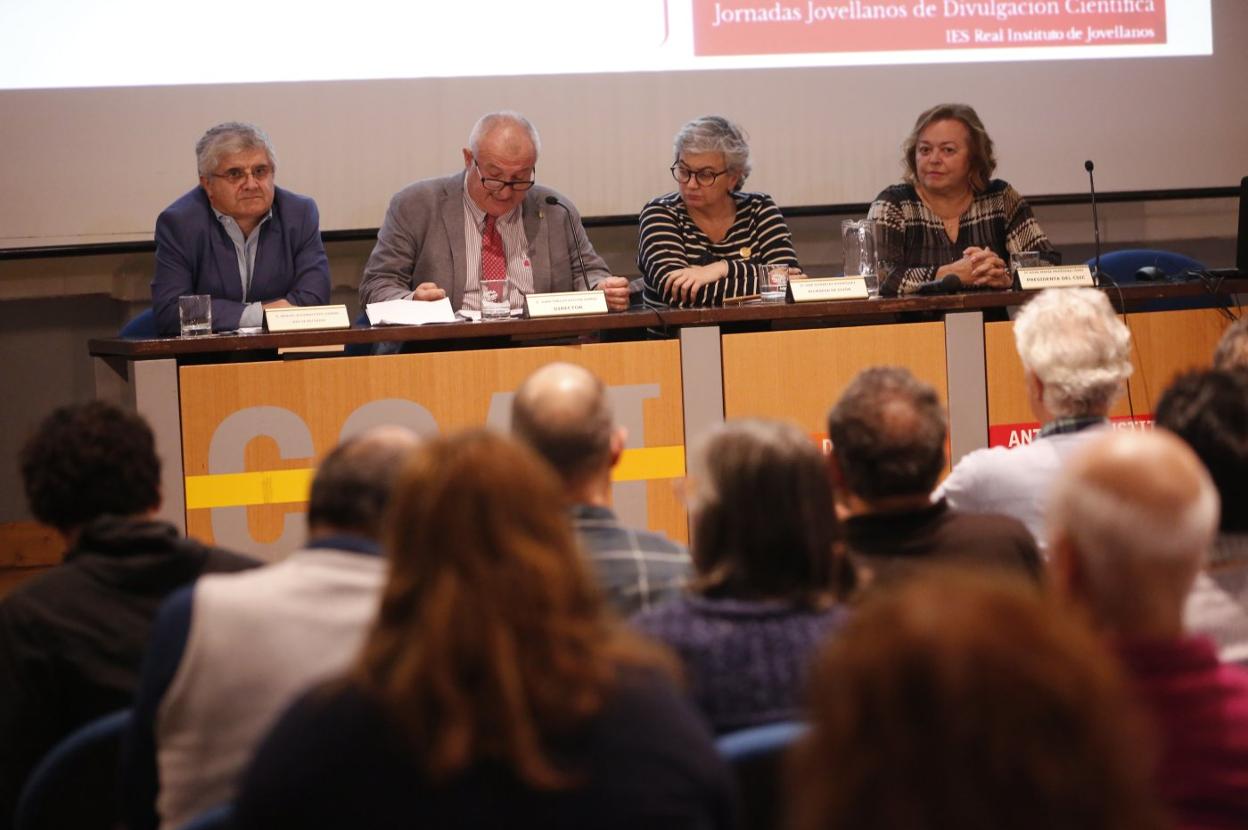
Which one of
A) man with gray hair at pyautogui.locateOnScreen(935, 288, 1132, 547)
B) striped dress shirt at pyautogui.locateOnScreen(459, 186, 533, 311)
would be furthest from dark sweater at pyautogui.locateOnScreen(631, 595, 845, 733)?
striped dress shirt at pyautogui.locateOnScreen(459, 186, 533, 311)

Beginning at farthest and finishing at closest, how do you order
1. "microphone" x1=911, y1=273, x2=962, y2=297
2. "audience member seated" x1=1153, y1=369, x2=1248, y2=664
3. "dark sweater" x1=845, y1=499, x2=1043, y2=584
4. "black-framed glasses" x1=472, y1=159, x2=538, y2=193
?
"black-framed glasses" x1=472, y1=159, x2=538, y2=193 → "microphone" x1=911, y1=273, x2=962, y2=297 → "dark sweater" x1=845, y1=499, x2=1043, y2=584 → "audience member seated" x1=1153, y1=369, x2=1248, y2=664

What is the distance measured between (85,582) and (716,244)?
9.13ft

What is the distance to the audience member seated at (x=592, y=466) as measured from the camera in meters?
1.76

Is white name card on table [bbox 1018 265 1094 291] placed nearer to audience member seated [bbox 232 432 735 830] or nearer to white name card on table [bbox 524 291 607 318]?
white name card on table [bbox 524 291 607 318]

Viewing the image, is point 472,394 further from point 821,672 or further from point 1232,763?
point 821,672

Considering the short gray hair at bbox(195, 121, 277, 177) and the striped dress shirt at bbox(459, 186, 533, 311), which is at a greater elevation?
the short gray hair at bbox(195, 121, 277, 177)

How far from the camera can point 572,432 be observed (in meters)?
1.93

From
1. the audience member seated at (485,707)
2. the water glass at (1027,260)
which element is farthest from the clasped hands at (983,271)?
the audience member seated at (485,707)

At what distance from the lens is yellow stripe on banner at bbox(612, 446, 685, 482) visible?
3561 mm

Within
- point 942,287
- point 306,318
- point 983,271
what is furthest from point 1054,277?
point 306,318

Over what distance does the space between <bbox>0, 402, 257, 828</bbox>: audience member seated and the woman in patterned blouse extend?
9.31 ft

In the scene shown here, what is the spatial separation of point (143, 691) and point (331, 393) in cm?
205

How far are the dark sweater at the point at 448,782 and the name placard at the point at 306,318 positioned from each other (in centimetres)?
258

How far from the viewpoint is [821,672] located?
775 millimetres
